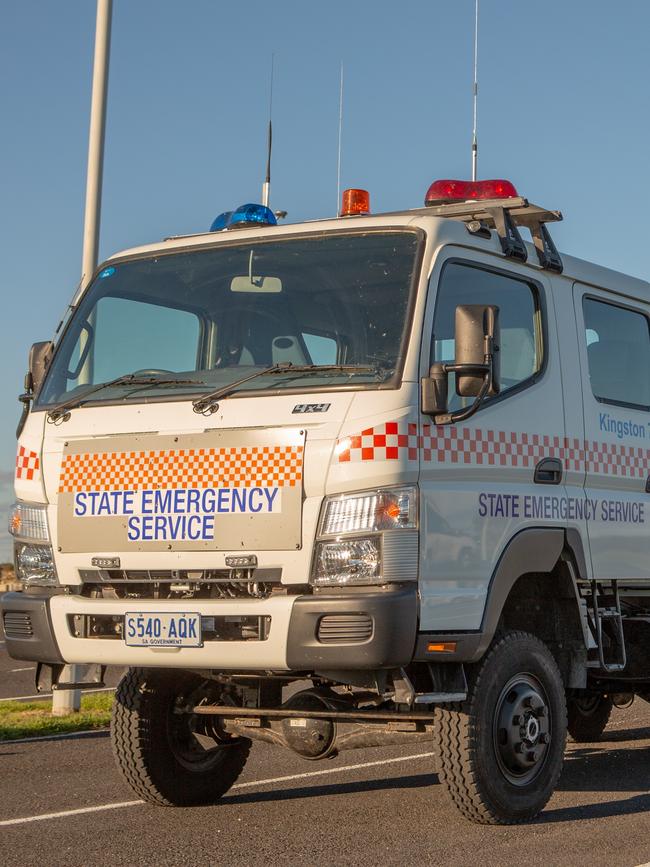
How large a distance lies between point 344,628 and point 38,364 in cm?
246

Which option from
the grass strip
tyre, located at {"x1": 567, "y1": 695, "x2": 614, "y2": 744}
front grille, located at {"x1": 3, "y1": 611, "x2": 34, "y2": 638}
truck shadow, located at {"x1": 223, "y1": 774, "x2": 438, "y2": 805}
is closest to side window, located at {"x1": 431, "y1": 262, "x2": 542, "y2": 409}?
front grille, located at {"x1": 3, "y1": 611, "x2": 34, "y2": 638}

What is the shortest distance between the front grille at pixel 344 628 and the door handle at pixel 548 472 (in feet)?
4.83

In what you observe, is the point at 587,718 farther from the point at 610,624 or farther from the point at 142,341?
the point at 142,341

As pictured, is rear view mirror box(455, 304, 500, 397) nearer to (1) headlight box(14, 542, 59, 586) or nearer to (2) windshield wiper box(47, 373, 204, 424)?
(2) windshield wiper box(47, 373, 204, 424)

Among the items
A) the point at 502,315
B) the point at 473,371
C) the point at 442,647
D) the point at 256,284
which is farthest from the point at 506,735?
the point at 256,284

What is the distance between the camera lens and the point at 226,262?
7414mm

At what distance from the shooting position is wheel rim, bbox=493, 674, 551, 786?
688 cm

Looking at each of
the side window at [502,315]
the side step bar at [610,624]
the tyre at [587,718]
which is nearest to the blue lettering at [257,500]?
the side window at [502,315]

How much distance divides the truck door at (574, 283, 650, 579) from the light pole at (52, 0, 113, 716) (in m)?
5.68

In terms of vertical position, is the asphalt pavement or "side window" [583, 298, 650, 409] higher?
"side window" [583, 298, 650, 409]

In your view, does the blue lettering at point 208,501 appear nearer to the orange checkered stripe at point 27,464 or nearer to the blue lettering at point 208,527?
the blue lettering at point 208,527

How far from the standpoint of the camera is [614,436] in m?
7.91

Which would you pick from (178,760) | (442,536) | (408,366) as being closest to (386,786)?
(178,760)

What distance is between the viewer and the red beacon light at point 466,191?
25.3 ft
